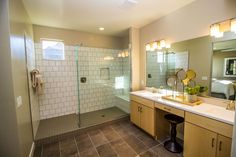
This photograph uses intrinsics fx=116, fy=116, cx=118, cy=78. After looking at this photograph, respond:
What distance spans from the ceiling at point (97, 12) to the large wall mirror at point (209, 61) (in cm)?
79

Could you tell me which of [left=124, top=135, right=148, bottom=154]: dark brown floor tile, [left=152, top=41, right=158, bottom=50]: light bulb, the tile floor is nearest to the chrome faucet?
the tile floor

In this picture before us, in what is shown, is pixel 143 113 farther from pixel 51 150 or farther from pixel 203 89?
pixel 51 150

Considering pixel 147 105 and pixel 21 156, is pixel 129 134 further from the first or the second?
pixel 21 156

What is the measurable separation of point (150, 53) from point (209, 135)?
2114 millimetres

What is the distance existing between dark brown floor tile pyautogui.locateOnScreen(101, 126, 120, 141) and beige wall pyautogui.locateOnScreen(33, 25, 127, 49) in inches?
98.9

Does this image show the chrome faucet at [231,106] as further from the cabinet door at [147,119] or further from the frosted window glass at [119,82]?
the frosted window glass at [119,82]

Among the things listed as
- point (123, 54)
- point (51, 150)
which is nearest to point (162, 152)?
point (51, 150)

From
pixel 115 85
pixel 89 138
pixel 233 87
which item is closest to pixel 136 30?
pixel 115 85

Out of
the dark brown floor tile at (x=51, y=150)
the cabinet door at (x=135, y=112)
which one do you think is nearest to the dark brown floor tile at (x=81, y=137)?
the dark brown floor tile at (x=51, y=150)

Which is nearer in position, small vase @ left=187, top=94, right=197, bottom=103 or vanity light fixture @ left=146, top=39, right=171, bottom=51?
small vase @ left=187, top=94, right=197, bottom=103

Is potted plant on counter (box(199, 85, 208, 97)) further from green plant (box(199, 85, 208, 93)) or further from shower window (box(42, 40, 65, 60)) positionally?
shower window (box(42, 40, 65, 60))

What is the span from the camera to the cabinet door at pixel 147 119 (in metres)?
2.34

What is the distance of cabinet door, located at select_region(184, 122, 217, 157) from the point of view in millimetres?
1448

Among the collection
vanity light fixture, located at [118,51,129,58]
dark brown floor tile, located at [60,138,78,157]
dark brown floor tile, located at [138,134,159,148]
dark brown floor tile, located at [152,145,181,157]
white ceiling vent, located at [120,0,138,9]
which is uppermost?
white ceiling vent, located at [120,0,138,9]
